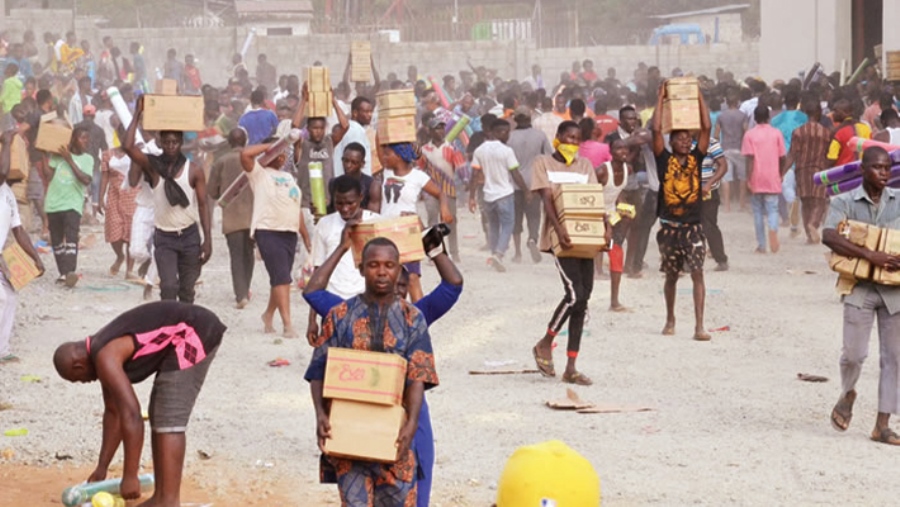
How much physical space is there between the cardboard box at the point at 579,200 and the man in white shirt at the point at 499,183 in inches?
233

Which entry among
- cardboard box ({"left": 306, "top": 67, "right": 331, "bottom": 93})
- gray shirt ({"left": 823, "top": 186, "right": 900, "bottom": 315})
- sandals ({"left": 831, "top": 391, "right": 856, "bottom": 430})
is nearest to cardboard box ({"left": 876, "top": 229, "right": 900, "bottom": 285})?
gray shirt ({"left": 823, "top": 186, "right": 900, "bottom": 315})

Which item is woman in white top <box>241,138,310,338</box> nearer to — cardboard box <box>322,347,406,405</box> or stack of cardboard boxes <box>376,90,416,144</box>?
stack of cardboard boxes <box>376,90,416,144</box>

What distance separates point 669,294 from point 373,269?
7174 mm

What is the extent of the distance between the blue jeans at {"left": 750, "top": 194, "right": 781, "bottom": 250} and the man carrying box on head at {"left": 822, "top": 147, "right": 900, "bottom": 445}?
904cm

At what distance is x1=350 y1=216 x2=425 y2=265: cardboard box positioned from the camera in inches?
263

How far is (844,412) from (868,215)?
1191 mm

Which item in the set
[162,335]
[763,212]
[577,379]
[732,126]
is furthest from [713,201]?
[162,335]

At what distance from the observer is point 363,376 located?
220 inches

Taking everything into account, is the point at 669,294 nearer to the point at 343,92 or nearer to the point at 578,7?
the point at 343,92

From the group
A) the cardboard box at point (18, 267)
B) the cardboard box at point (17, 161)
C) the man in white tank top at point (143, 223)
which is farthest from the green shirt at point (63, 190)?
the cardboard box at point (18, 267)

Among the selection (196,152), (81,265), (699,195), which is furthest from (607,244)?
(196,152)

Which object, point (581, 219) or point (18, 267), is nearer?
point (581, 219)

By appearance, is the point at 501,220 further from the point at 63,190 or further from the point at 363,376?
the point at 363,376

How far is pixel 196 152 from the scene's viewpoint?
21297 millimetres
